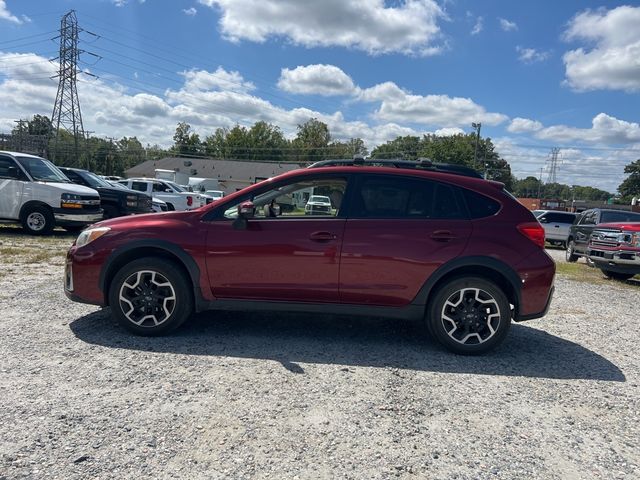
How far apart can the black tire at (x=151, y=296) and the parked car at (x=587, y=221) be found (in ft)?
39.3

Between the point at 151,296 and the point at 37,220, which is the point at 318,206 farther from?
the point at 37,220

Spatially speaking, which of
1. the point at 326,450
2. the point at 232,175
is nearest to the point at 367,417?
the point at 326,450

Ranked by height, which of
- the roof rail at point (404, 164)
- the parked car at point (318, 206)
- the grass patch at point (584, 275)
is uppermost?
the roof rail at point (404, 164)

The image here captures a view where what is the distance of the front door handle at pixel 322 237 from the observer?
4301mm

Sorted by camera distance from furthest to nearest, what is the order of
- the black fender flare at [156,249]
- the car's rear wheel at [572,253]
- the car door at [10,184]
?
the car's rear wheel at [572,253] → the car door at [10,184] → the black fender flare at [156,249]

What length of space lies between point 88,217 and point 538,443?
38.6ft

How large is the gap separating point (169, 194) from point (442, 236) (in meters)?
15.9

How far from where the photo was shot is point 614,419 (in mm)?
3250

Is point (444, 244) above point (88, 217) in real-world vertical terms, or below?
above

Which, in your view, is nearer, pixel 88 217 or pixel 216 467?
pixel 216 467

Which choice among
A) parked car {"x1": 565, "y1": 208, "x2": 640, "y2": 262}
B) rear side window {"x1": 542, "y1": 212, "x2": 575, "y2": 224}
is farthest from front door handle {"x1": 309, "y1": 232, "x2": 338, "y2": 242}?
rear side window {"x1": 542, "y1": 212, "x2": 575, "y2": 224}

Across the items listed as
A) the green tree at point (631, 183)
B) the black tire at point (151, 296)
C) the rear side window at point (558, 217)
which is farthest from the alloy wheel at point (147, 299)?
the green tree at point (631, 183)

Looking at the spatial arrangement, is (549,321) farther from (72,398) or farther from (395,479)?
(72,398)

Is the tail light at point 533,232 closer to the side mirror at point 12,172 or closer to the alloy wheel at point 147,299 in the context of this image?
the alloy wheel at point 147,299
